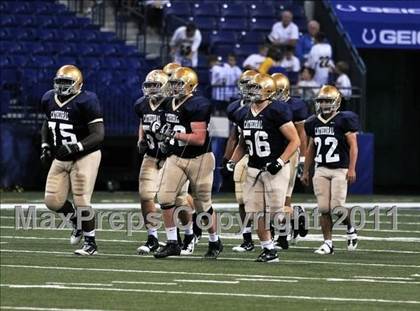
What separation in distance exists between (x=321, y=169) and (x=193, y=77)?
1.69 meters

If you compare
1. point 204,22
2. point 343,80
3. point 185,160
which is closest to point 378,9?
point 343,80

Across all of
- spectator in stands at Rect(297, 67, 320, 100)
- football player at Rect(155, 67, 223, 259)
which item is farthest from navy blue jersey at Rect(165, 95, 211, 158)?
spectator in stands at Rect(297, 67, 320, 100)

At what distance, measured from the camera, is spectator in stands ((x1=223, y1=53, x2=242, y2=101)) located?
21.5 meters

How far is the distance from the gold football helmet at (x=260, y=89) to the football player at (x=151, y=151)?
3.14 ft

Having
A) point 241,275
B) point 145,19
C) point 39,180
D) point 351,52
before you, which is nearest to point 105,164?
point 39,180

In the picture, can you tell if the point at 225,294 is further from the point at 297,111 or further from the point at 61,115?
the point at 297,111

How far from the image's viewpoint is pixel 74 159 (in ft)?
41.8

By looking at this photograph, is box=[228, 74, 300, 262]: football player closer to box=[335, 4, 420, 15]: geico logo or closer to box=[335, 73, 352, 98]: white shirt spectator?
box=[335, 73, 352, 98]: white shirt spectator

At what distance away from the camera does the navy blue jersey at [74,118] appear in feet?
41.7

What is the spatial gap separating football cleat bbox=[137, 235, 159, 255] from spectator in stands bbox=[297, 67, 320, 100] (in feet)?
28.0

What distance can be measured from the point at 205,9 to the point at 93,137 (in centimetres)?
1126

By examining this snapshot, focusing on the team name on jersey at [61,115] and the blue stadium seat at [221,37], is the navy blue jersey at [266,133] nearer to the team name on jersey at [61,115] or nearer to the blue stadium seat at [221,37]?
the team name on jersey at [61,115]

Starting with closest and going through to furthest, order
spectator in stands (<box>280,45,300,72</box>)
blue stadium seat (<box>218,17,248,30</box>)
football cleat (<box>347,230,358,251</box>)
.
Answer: football cleat (<box>347,230,358,251</box>)
spectator in stands (<box>280,45,300,72</box>)
blue stadium seat (<box>218,17,248,30</box>)

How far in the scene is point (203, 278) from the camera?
10.8 m
